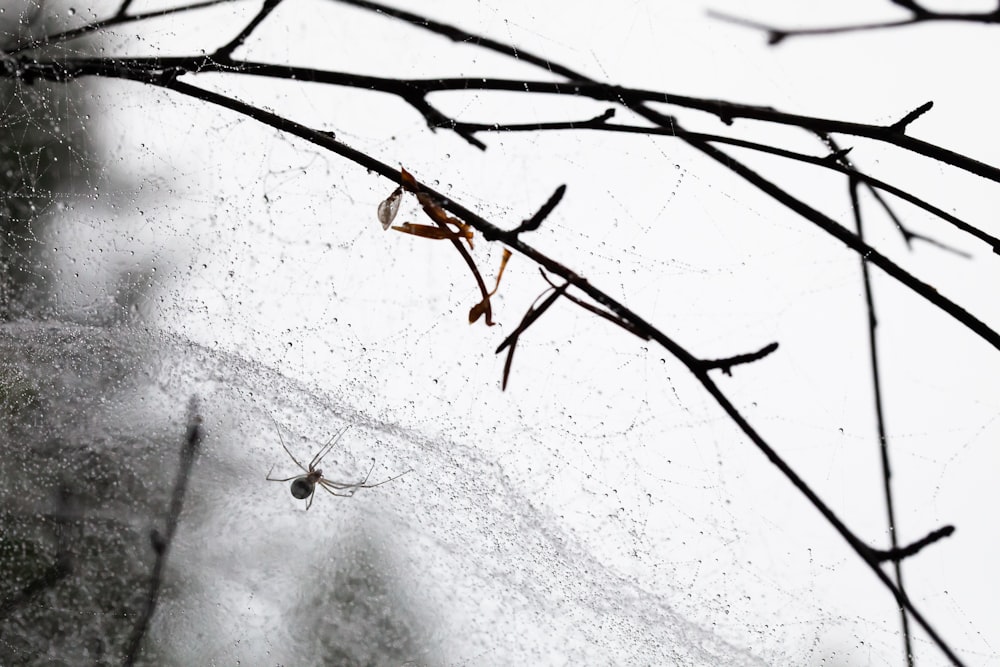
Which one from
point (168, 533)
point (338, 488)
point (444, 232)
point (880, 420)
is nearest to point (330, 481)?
point (338, 488)

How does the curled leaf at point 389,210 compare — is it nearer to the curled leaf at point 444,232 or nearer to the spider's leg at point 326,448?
the curled leaf at point 444,232

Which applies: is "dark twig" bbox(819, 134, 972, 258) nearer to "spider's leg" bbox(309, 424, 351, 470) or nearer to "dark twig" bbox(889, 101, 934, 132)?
"dark twig" bbox(889, 101, 934, 132)

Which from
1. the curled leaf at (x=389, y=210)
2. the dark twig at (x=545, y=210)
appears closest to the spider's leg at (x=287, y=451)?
the curled leaf at (x=389, y=210)

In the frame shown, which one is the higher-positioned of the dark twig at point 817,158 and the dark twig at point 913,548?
the dark twig at point 817,158

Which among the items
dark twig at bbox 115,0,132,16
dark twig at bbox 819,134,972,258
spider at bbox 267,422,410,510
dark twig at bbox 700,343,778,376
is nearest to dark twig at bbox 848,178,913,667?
dark twig at bbox 819,134,972,258

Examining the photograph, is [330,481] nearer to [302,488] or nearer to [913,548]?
[302,488]
